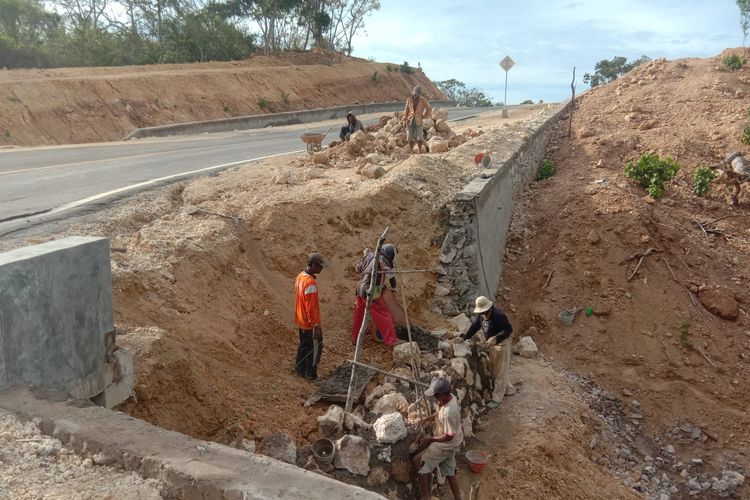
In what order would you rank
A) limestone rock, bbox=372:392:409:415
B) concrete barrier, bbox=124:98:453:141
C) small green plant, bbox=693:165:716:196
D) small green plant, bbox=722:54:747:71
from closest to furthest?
limestone rock, bbox=372:392:409:415 → small green plant, bbox=693:165:716:196 → concrete barrier, bbox=124:98:453:141 → small green plant, bbox=722:54:747:71

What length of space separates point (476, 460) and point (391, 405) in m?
1.03

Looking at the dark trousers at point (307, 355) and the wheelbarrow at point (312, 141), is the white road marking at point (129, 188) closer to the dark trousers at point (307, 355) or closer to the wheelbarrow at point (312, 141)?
the wheelbarrow at point (312, 141)

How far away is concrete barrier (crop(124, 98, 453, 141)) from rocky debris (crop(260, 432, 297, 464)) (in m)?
17.5

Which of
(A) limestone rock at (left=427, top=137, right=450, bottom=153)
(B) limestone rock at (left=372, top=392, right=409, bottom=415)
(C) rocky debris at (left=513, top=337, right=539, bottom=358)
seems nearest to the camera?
(B) limestone rock at (left=372, top=392, right=409, bottom=415)

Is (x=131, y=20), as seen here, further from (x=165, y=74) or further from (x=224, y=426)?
(x=224, y=426)

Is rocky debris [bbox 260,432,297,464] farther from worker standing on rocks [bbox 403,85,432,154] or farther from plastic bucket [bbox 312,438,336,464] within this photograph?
worker standing on rocks [bbox 403,85,432,154]

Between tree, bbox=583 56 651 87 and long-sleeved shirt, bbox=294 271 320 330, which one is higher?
tree, bbox=583 56 651 87

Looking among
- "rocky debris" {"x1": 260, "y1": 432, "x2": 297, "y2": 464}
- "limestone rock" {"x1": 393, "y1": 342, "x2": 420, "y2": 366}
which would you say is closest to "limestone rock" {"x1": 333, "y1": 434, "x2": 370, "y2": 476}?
"rocky debris" {"x1": 260, "y1": 432, "x2": 297, "y2": 464}

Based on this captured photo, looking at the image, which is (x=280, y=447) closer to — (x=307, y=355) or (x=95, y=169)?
(x=307, y=355)

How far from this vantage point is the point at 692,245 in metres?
10.8

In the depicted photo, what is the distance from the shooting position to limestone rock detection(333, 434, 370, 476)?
4.77 metres

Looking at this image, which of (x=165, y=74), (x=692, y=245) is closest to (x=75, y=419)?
(x=692, y=245)

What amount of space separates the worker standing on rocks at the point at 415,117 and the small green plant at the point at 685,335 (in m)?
6.06

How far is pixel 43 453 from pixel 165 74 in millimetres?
24107
